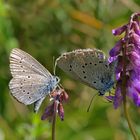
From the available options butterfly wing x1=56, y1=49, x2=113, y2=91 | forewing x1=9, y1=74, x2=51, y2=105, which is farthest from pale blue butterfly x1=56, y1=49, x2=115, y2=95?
forewing x1=9, y1=74, x2=51, y2=105

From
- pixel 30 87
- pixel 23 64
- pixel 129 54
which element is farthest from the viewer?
pixel 30 87

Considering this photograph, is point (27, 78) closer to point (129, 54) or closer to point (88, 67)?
point (88, 67)

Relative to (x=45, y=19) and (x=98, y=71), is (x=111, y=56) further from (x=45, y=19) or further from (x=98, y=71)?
(x=45, y=19)

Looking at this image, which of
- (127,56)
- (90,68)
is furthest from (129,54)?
(90,68)

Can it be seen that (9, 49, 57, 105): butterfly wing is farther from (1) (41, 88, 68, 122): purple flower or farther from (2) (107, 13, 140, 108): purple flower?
(2) (107, 13, 140, 108): purple flower

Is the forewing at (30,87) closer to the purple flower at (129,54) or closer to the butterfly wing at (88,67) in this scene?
the butterfly wing at (88,67)

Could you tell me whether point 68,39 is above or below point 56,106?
above
